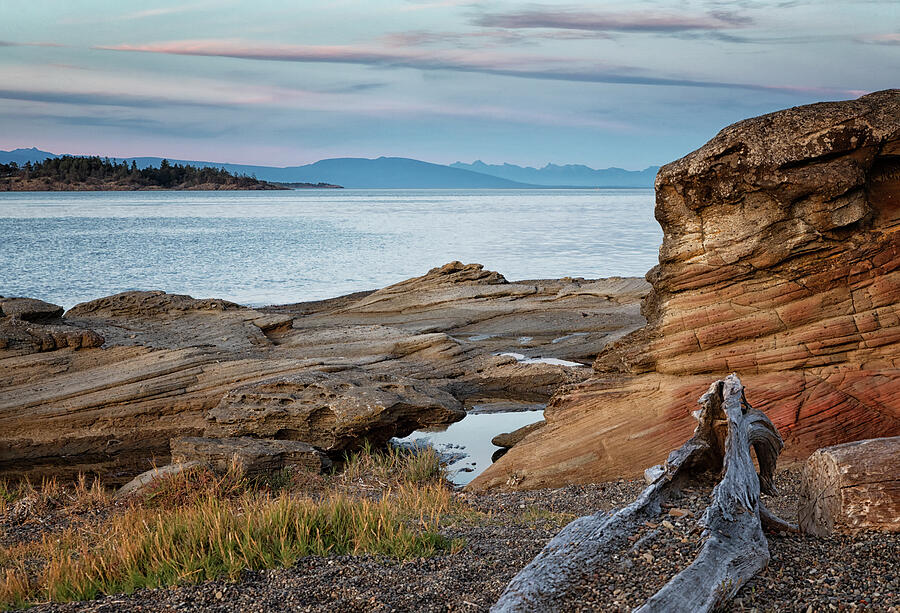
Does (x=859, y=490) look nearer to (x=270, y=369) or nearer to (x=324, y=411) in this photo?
(x=324, y=411)

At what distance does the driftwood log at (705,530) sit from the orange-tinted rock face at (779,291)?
3.89 metres

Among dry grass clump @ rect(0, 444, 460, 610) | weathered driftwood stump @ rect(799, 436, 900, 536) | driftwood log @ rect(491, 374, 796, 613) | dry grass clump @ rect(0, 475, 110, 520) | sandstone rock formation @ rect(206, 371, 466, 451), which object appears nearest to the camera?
driftwood log @ rect(491, 374, 796, 613)

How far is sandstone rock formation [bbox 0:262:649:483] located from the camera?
17219mm

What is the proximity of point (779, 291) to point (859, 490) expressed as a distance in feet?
19.0

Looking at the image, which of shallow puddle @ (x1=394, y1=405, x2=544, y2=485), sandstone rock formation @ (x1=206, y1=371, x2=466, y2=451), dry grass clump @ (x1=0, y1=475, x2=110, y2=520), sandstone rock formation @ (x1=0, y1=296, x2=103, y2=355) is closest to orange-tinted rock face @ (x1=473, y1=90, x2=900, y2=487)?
shallow puddle @ (x1=394, y1=405, x2=544, y2=485)

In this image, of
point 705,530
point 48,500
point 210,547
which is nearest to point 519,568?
point 705,530

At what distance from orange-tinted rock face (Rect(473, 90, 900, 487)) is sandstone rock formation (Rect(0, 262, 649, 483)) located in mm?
5089

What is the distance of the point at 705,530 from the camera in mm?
6340

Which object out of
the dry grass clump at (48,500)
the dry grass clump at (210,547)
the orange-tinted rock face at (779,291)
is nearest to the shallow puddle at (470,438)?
the orange-tinted rock face at (779,291)

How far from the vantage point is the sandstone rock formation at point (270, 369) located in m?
17.2

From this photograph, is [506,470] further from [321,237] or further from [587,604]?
[321,237]

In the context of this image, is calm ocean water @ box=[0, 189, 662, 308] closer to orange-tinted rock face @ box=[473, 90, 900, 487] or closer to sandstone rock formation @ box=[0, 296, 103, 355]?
sandstone rock formation @ box=[0, 296, 103, 355]

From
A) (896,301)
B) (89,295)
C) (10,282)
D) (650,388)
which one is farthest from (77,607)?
(10,282)

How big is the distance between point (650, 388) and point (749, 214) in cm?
308
